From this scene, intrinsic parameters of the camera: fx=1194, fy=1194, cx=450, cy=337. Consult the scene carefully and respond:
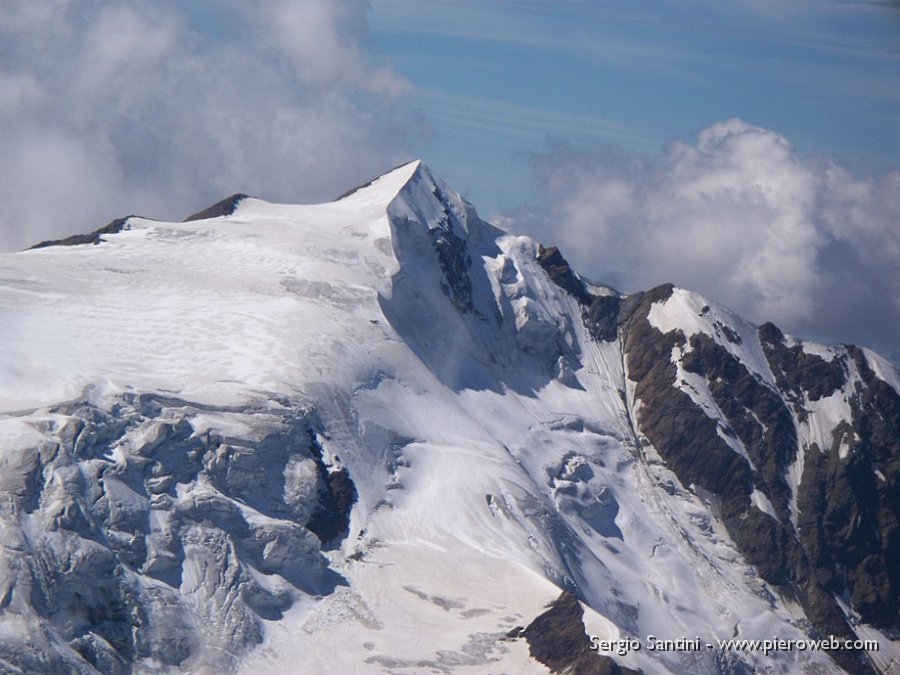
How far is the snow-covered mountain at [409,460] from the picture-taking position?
80938 millimetres

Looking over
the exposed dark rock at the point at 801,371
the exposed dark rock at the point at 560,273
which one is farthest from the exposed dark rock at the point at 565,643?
the exposed dark rock at the point at 801,371

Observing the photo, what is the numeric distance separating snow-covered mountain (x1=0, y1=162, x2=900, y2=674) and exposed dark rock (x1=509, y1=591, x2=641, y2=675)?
217 mm

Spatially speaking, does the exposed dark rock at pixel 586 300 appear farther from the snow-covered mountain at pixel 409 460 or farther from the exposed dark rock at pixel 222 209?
the exposed dark rock at pixel 222 209

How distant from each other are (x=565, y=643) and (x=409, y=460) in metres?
26.1

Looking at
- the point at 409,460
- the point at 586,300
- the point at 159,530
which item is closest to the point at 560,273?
the point at 586,300

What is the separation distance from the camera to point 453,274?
13725 cm

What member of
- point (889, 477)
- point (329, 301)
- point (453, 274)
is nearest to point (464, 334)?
point (453, 274)

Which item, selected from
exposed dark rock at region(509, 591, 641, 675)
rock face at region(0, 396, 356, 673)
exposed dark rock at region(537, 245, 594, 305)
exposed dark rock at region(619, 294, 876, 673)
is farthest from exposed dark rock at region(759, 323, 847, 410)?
rock face at region(0, 396, 356, 673)

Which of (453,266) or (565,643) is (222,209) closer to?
(453,266)

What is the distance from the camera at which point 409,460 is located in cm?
10581

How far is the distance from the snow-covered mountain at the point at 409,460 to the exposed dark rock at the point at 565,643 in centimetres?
22

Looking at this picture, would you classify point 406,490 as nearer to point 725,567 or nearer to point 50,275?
point 50,275

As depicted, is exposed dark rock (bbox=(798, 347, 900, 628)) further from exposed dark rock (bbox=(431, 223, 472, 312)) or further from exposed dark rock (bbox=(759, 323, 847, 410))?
exposed dark rock (bbox=(431, 223, 472, 312))

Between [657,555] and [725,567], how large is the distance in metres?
11.0
